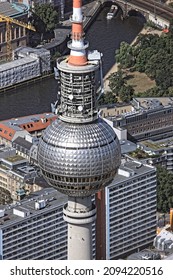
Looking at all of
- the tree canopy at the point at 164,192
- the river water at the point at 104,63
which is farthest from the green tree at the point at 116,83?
the tree canopy at the point at 164,192

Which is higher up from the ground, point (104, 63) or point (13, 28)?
point (13, 28)

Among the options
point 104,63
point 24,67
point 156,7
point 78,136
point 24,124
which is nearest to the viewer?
point 78,136

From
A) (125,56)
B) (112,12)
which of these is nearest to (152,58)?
(125,56)

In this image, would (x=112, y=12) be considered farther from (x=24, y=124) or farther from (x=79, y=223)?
(x=79, y=223)

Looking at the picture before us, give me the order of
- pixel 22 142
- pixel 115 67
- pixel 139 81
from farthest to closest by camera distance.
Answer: pixel 115 67 < pixel 139 81 < pixel 22 142

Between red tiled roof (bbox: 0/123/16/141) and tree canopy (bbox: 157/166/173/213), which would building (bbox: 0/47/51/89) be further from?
tree canopy (bbox: 157/166/173/213)
